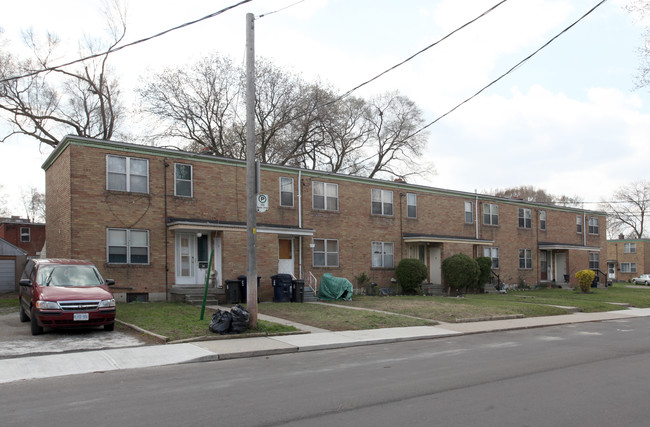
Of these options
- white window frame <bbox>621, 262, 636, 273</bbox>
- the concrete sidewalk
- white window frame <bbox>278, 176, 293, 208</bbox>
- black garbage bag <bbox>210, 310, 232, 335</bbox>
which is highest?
white window frame <bbox>278, 176, 293, 208</bbox>

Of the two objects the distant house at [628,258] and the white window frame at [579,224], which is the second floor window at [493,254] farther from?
the distant house at [628,258]

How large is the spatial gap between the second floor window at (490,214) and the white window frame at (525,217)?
2.40m

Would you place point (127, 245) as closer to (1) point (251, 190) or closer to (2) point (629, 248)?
(1) point (251, 190)

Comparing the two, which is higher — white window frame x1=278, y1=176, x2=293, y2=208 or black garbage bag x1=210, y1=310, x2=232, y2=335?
white window frame x1=278, y1=176, x2=293, y2=208

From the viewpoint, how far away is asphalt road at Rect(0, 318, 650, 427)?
620 centimetres

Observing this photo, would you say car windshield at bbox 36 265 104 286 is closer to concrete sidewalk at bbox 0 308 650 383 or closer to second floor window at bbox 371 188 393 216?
concrete sidewalk at bbox 0 308 650 383

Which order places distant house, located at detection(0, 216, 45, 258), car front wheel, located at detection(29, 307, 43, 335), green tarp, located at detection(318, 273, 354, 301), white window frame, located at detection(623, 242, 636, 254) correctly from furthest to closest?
white window frame, located at detection(623, 242, 636, 254), distant house, located at detection(0, 216, 45, 258), green tarp, located at detection(318, 273, 354, 301), car front wheel, located at detection(29, 307, 43, 335)

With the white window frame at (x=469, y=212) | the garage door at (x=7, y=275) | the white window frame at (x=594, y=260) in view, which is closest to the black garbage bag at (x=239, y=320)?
the white window frame at (x=469, y=212)

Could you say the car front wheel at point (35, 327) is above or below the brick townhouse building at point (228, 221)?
below

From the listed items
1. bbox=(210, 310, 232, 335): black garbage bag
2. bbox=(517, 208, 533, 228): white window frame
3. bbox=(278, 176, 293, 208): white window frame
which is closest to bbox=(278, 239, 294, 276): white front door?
bbox=(278, 176, 293, 208): white window frame

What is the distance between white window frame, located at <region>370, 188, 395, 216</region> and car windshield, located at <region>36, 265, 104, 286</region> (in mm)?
16093

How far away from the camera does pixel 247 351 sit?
1081 centimetres

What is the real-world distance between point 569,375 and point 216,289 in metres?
14.4

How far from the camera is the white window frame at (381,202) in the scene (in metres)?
27.5
